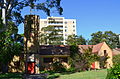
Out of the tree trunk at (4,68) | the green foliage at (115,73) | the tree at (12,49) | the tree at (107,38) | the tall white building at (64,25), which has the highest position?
the tall white building at (64,25)

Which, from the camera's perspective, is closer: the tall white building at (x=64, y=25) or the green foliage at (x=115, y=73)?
the green foliage at (x=115, y=73)

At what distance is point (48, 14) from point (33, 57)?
36.2 feet

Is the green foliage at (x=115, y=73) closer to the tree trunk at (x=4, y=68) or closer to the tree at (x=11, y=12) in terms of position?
the tree at (x=11, y=12)

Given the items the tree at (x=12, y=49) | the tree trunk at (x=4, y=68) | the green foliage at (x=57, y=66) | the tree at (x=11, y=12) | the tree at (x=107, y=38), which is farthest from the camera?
the tree at (x=107, y=38)

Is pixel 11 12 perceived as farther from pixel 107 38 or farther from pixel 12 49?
pixel 107 38

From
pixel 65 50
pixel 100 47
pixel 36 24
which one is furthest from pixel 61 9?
pixel 100 47

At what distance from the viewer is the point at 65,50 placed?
146 ft

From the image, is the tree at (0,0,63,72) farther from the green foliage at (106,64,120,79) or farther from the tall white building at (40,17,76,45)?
the tall white building at (40,17,76,45)

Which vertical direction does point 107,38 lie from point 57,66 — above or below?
above

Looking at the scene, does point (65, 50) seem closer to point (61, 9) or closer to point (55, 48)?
point (55, 48)

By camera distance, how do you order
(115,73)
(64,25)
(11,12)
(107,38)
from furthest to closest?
(64,25) → (107,38) → (11,12) → (115,73)

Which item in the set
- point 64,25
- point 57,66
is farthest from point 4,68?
point 64,25

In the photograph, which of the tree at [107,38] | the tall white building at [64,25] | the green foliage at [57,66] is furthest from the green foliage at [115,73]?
the tall white building at [64,25]

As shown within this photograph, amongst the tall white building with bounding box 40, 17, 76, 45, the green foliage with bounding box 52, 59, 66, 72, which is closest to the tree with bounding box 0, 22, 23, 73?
the green foliage with bounding box 52, 59, 66, 72
